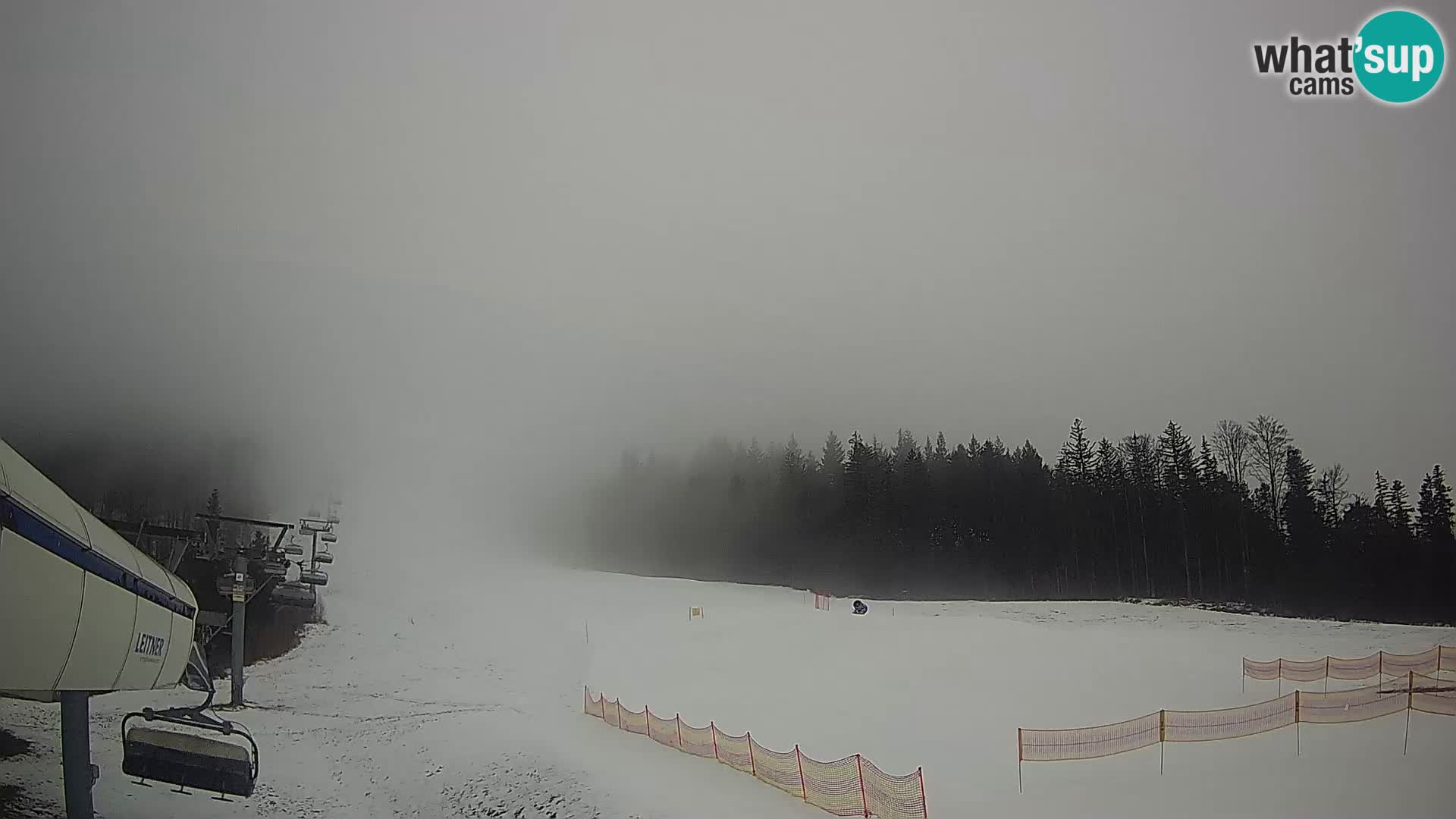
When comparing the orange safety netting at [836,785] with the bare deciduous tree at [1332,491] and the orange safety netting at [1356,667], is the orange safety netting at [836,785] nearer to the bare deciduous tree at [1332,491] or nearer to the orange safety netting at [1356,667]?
the orange safety netting at [1356,667]

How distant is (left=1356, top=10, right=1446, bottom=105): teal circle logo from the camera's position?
202 inches

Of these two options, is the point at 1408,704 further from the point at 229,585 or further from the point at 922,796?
the point at 229,585

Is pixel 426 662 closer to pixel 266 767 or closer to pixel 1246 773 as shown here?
pixel 266 767

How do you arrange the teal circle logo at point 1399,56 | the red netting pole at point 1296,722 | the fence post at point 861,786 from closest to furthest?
the fence post at point 861,786, the red netting pole at point 1296,722, the teal circle logo at point 1399,56

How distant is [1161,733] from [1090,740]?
1.12 ft

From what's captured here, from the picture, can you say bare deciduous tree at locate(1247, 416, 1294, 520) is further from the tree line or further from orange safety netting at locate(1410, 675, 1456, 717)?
orange safety netting at locate(1410, 675, 1456, 717)

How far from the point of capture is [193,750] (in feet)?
14.4

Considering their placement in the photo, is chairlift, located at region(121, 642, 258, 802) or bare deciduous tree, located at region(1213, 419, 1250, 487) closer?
chairlift, located at region(121, 642, 258, 802)

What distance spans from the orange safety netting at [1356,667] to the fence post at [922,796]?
71.2 inches

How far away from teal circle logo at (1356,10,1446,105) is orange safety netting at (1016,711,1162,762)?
365 cm

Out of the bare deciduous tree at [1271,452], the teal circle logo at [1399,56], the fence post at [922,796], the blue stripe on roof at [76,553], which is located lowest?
the fence post at [922,796]

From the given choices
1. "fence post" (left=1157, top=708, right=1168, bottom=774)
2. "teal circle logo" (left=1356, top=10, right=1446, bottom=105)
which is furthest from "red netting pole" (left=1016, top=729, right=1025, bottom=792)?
"teal circle logo" (left=1356, top=10, right=1446, bottom=105)

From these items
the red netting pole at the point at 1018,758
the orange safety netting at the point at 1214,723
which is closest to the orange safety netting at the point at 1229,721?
the orange safety netting at the point at 1214,723

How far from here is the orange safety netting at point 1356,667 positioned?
15.6ft
